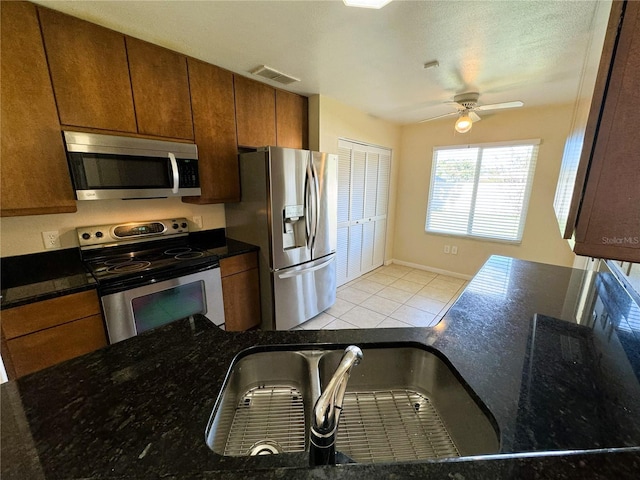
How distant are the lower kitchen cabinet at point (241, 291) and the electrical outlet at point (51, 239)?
110cm

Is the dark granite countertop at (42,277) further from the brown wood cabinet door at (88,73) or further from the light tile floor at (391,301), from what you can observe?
the light tile floor at (391,301)

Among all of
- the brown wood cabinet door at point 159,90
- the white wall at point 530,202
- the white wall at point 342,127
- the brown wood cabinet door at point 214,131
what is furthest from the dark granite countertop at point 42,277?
the white wall at point 530,202

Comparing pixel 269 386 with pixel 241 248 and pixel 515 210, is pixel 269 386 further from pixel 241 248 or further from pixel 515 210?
pixel 515 210

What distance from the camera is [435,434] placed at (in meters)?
0.81

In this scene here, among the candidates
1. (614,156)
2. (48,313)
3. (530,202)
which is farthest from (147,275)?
(530,202)

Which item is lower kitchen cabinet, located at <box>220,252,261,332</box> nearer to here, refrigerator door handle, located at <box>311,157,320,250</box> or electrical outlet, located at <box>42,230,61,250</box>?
refrigerator door handle, located at <box>311,157,320,250</box>

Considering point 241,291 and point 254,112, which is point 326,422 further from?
point 254,112

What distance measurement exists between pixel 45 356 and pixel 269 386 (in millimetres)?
1457

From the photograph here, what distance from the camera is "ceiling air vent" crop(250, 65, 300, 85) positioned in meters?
2.18

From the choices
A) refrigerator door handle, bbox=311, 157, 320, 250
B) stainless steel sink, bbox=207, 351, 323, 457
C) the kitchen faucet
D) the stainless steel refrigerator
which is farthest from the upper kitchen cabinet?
refrigerator door handle, bbox=311, 157, 320, 250

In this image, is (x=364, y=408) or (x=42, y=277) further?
(x=42, y=277)

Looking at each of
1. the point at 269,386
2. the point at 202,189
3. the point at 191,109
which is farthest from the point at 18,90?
the point at 269,386

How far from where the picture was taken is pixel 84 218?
6.27 ft

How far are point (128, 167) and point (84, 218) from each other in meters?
0.57
